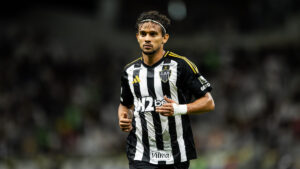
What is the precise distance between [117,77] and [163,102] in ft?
33.4

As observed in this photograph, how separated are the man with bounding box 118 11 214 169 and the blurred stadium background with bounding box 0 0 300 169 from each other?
5.63 meters

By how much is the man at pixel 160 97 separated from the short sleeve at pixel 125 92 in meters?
0.12

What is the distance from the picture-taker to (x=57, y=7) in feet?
53.3

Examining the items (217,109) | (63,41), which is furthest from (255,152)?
(63,41)

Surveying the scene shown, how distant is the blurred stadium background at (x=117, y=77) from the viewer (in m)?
11.4

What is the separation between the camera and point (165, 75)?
182 inches

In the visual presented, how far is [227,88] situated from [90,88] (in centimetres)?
386

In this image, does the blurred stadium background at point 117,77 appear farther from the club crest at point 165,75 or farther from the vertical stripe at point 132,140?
the club crest at point 165,75

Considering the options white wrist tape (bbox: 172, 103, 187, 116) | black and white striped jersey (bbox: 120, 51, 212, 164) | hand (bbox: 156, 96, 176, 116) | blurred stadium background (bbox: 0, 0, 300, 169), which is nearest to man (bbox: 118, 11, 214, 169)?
black and white striped jersey (bbox: 120, 51, 212, 164)

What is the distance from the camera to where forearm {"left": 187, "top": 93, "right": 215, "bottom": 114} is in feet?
14.6

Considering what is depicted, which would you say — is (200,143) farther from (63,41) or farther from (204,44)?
(63,41)

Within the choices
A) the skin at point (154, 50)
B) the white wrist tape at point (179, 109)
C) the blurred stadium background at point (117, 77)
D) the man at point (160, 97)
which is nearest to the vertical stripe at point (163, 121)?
the man at point (160, 97)

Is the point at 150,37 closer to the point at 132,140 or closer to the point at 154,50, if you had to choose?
the point at 154,50

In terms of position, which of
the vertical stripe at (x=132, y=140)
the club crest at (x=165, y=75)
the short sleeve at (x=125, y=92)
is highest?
the club crest at (x=165, y=75)
